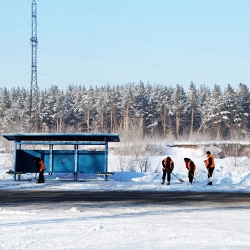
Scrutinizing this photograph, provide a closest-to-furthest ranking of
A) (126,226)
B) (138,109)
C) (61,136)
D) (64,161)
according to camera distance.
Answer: (126,226), (61,136), (64,161), (138,109)

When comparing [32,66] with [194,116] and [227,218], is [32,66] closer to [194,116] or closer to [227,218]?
[227,218]

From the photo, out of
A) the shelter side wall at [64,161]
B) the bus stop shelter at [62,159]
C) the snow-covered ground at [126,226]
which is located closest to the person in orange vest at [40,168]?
the bus stop shelter at [62,159]

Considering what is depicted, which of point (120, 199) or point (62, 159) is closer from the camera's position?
point (120, 199)

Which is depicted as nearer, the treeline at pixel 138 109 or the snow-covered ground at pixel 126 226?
the snow-covered ground at pixel 126 226

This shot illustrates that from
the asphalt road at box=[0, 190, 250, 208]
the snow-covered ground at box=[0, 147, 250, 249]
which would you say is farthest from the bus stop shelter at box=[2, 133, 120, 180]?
the snow-covered ground at box=[0, 147, 250, 249]

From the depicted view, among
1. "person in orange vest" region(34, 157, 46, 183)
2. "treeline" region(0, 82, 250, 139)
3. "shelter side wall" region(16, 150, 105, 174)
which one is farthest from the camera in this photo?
"treeline" region(0, 82, 250, 139)

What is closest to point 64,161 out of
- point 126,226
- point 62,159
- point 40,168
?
point 62,159

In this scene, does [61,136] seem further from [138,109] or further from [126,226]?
[138,109]

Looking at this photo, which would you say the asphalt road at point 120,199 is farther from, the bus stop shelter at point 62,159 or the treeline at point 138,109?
the treeline at point 138,109

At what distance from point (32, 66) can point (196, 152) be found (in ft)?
65.4

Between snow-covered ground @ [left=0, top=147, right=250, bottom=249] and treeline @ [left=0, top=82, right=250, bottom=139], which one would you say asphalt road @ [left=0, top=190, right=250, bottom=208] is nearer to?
snow-covered ground @ [left=0, top=147, right=250, bottom=249]

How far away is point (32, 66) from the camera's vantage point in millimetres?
53938

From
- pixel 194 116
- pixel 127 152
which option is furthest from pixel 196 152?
pixel 194 116

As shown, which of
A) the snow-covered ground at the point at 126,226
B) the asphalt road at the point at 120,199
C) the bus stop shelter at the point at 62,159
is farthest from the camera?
the bus stop shelter at the point at 62,159
